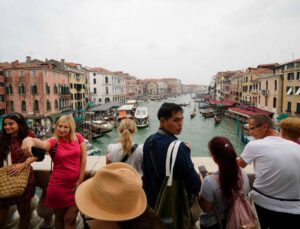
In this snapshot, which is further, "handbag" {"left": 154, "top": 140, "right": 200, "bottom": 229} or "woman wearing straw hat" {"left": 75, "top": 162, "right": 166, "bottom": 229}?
"handbag" {"left": 154, "top": 140, "right": 200, "bottom": 229}

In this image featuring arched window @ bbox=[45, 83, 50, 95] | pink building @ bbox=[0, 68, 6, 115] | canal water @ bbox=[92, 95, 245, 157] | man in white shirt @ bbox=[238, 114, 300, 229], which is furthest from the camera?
arched window @ bbox=[45, 83, 50, 95]

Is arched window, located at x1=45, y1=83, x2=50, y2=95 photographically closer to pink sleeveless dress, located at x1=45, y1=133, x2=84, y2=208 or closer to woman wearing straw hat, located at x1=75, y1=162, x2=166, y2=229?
pink sleeveless dress, located at x1=45, y1=133, x2=84, y2=208

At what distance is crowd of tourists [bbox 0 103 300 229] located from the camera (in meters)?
1.02

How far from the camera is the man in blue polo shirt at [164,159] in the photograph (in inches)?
54.9

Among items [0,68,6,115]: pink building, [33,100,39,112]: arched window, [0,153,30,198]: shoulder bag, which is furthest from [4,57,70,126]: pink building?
[0,153,30,198]: shoulder bag

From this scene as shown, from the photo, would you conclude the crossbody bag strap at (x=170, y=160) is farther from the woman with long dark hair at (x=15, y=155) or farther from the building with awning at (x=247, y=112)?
the building with awning at (x=247, y=112)

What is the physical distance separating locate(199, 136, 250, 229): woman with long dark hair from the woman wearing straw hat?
21.3 inches

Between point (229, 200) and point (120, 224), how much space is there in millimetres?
725

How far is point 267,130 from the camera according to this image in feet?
6.20

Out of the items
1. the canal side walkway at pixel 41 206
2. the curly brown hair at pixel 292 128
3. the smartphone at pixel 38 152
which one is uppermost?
the curly brown hair at pixel 292 128

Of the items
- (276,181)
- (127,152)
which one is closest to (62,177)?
(127,152)

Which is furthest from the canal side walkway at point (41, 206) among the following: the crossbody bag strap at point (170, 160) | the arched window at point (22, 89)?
the arched window at point (22, 89)

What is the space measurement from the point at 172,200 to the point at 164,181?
116mm

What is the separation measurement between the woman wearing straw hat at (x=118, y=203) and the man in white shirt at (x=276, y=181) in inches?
37.3
